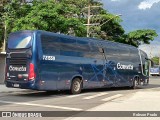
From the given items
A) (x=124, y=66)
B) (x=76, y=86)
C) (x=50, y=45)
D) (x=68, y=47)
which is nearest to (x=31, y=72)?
(x=50, y=45)

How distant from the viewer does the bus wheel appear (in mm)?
21516

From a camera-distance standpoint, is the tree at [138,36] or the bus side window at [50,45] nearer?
the bus side window at [50,45]

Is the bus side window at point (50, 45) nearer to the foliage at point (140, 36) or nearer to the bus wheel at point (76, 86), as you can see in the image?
the bus wheel at point (76, 86)

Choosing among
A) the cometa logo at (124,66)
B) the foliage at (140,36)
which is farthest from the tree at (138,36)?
the cometa logo at (124,66)

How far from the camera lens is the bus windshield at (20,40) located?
19203 millimetres

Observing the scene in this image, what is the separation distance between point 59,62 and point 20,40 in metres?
2.19

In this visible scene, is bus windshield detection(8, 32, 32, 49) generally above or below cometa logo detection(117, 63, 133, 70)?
above

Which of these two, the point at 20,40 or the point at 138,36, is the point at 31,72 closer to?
the point at 20,40

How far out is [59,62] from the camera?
20125mm

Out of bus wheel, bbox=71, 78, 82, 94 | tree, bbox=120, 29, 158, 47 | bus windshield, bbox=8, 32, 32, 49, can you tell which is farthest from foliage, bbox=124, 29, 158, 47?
bus windshield, bbox=8, 32, 32, 49

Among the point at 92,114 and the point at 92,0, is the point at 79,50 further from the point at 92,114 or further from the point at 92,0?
the point at 92,0

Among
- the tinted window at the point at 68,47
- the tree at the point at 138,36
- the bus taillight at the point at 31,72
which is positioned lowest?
the bus taillight at the point at 31,72

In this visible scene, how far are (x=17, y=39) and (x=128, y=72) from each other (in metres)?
10.0

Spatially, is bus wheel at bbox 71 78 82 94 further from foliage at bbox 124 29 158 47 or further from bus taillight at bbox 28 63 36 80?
foliage at bbox 124 29 158 47
